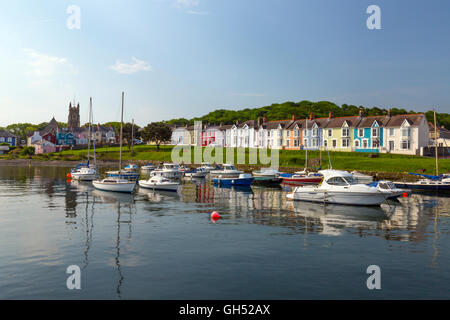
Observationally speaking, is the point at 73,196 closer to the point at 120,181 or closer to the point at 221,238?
the point at 120,181

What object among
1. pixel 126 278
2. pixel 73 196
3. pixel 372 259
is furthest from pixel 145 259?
pixel 73 196

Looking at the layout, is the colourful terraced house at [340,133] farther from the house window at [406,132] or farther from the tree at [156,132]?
the tree at [156,132]

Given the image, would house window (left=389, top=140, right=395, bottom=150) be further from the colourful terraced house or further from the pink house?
the pink house

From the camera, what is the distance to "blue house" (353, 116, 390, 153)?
92.9 m

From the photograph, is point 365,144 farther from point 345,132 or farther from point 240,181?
point 240,181

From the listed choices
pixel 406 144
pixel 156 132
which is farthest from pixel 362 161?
pixel 156 132

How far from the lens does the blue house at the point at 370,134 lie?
305 ft

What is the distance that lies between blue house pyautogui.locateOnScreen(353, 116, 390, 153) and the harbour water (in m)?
61.7

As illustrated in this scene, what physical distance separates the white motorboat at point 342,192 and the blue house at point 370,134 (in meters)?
64.0

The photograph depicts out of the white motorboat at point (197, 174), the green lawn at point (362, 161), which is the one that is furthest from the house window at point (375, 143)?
the white motorboat at point (197, 174)

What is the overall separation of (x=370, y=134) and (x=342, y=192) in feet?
221

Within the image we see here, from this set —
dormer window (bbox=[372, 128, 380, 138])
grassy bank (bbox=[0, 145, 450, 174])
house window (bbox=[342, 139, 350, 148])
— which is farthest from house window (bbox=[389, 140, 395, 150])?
house window (bbox=[342, 139, 350, 148])
